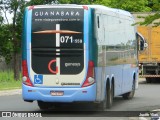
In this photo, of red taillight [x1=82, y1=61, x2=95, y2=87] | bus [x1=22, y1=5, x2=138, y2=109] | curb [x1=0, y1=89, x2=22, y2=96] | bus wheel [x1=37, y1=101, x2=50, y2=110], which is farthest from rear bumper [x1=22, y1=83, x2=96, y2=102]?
curb [x1=0, y1=89, x2=22, y2=96]

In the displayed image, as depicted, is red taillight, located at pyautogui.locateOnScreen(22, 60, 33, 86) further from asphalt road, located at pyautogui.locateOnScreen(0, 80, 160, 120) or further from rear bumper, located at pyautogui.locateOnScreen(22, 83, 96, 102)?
asphalt road, located at pyautogui.locateOnScreen(0, 80, 160, 120)

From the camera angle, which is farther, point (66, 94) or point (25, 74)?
point (25, 74)

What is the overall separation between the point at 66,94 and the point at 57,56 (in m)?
1.16

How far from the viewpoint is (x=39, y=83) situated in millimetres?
16297

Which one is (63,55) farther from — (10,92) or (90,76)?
(10,92)

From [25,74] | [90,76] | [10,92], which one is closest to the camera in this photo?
[90,76]

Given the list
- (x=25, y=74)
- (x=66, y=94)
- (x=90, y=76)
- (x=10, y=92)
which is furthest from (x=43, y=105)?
(x=10, y=92)

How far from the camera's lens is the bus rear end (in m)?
16.2

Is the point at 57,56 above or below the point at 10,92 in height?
above

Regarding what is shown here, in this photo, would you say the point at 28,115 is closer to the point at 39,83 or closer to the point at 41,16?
the point at 39,83

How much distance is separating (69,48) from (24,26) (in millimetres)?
1521

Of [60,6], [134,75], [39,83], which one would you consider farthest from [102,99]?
[134,75]

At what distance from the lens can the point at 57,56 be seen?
1638 centimetres

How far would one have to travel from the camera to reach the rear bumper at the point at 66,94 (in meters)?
16.1
